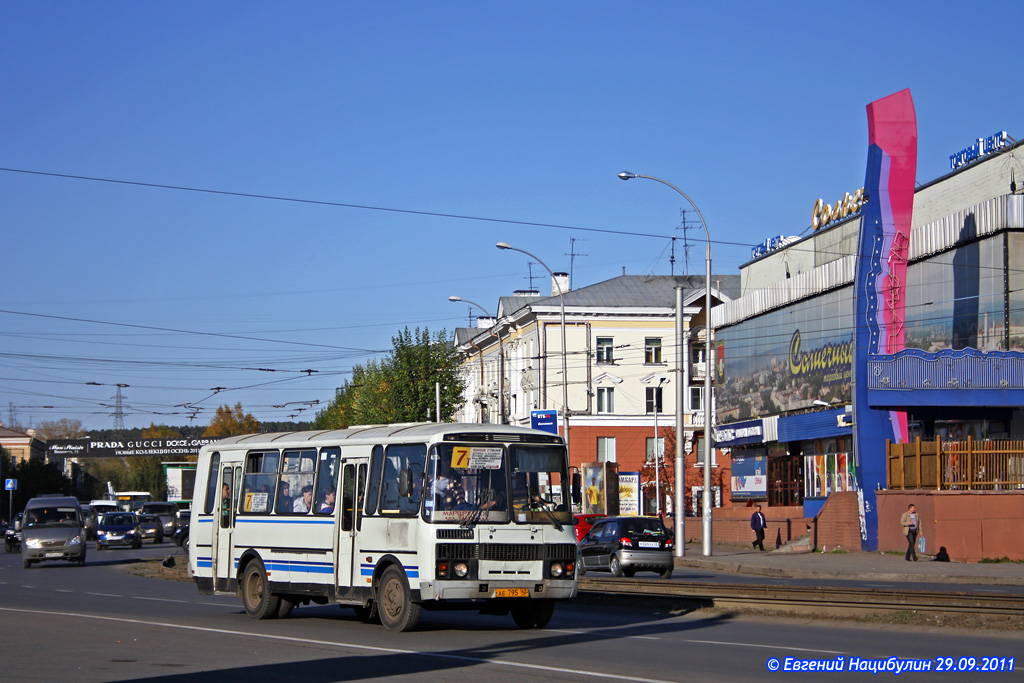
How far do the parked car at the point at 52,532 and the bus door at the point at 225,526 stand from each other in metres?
23.0

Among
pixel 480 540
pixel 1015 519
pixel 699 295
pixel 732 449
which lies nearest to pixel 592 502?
pixel 732 449

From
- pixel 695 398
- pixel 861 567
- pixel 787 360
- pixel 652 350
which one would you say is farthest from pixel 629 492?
pixel 861 567

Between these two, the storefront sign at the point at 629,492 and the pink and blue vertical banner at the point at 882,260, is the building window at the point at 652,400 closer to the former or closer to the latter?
the storefront sign at the point at 629,492

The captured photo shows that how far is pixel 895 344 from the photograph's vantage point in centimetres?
3772

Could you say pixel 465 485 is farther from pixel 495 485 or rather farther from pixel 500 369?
pixel 500 369

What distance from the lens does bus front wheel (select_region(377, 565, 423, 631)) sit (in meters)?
15.1

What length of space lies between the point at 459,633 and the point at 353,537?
1958 millimetres

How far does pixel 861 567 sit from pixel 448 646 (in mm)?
19523

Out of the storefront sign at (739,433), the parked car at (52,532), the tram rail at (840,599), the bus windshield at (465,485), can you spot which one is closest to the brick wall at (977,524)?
the tram rail at (840,599)

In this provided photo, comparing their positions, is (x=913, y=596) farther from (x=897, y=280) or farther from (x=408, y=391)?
(x=408, y=391)

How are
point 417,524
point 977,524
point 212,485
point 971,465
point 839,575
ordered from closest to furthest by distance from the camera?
point 417,524
point 212,485
point 839,575
point 977,524
point 971,465

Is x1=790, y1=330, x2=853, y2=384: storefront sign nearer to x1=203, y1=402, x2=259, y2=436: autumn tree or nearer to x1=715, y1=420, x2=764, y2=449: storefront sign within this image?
x1=715, y1=420, x2=764, y2=449: storefront sign

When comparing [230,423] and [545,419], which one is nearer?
[545,419]

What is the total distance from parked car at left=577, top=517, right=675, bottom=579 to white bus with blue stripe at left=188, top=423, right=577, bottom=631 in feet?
Answer: 42.1
